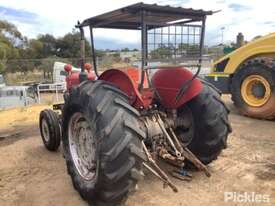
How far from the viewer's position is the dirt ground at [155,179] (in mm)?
3723

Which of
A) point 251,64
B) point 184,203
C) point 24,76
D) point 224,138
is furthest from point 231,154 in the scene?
point 24,76

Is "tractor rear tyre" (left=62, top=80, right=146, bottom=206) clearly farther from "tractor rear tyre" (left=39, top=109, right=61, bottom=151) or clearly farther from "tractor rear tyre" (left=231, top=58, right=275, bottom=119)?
"tractor rear tyre" (left=231, top=58, right=275, bottom=119)

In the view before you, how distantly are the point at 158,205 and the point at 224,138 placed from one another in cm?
125

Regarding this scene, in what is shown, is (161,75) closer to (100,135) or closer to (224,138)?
(224,138)

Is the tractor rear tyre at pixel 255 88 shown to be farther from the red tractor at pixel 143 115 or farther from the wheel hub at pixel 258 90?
the red tractor at pixel 143 115

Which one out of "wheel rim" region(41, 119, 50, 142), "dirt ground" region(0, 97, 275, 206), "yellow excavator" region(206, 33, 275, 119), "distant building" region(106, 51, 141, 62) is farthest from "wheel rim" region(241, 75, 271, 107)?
"wheel rim" region(41, 119, 50, 142)

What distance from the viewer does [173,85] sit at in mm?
4078

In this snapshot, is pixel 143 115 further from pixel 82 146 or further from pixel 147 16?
pixel 147 16

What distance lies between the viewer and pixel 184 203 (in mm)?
3588

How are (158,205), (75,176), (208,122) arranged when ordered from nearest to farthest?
(158,205) < (75,176) < (208,122)

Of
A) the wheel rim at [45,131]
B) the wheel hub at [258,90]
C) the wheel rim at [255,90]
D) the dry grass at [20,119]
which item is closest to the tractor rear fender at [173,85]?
the wheel rim at [45,131]

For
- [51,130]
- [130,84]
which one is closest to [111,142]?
[130,84]

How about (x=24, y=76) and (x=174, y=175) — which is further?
(x=24, y=76)

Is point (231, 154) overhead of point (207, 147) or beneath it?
beneath
